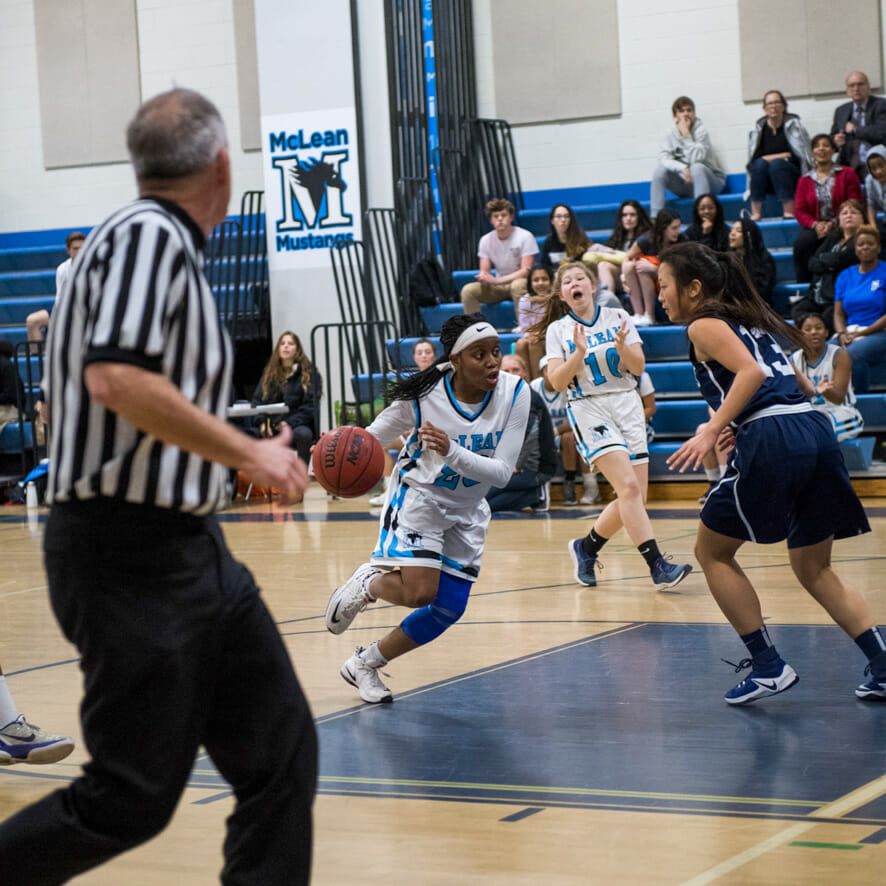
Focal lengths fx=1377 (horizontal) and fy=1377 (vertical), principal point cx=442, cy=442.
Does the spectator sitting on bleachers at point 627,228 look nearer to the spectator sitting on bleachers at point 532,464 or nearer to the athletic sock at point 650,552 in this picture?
the spectator sitting on bleachers at point 532,464

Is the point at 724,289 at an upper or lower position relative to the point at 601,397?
upper

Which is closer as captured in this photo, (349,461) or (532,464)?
(349,461)

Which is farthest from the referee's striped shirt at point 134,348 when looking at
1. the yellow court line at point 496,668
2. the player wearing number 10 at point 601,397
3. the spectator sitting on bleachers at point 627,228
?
the spectator sitting on bleachers at point 627,228

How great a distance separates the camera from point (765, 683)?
4.43m

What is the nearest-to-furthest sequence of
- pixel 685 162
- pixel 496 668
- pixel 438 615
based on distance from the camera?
pixel 438 615 < pixel 496 668 < pixel 685 162

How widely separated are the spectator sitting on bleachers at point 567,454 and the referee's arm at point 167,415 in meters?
8.62

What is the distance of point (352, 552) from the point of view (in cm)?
859

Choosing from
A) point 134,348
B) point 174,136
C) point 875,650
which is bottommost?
point 875,650

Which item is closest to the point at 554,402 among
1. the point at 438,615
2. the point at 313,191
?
the point at 313,191

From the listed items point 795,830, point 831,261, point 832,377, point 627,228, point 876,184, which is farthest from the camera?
point 627,228

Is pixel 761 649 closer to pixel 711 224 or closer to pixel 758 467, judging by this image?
pixel 758 467

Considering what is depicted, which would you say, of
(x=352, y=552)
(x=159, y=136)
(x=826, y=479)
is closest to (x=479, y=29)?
(x=352, y=552)

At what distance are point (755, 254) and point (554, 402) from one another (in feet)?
7.24

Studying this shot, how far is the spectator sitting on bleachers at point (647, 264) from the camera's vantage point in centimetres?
1153
